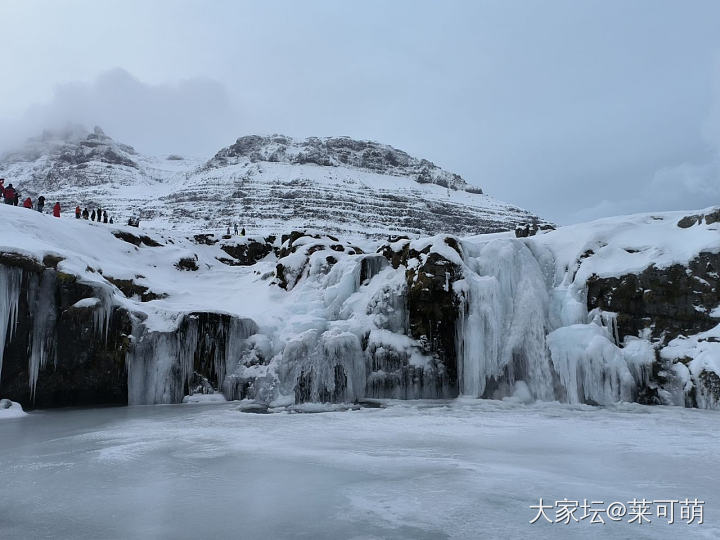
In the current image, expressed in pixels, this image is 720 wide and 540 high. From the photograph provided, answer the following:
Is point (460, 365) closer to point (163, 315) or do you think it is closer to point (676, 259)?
point (676, 259)

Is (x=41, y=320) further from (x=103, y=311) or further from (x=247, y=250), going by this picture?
(x=247, y=250)

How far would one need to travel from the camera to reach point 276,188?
273 ft

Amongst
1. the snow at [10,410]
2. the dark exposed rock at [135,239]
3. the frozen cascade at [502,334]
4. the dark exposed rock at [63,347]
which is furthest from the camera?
the dark exposed rock at [135,239]

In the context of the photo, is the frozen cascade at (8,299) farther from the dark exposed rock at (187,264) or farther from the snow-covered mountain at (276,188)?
the snow-covered mountain at (276,188)

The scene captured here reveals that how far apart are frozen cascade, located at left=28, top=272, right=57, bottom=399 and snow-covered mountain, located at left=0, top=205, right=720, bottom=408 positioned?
0.03 metres

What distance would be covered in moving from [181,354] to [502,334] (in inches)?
370

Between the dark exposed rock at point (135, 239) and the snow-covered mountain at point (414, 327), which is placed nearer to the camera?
the snow-covered mountain at point (414, 327)

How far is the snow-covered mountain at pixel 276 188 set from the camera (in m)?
65.8

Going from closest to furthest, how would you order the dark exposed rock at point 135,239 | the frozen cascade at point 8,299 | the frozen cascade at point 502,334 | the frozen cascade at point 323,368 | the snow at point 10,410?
the snow at point 10,410
the frozen cascade at point 8,299
the frozen cascade at point 323,368
the frozen cascade at point 502,334
the dark exposed rock at point 135,239

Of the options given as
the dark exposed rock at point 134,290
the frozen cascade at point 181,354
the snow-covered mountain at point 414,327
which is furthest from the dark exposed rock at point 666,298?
the dark exposed rock at point 134,290

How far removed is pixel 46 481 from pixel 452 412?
826cm

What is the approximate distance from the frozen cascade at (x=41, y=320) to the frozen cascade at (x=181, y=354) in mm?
1994

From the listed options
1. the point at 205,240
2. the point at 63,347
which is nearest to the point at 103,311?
the point at 63,347

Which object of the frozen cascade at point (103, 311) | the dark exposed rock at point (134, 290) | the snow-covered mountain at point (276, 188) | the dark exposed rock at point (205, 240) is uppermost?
the snow-covered mountain at point (276, 188)
